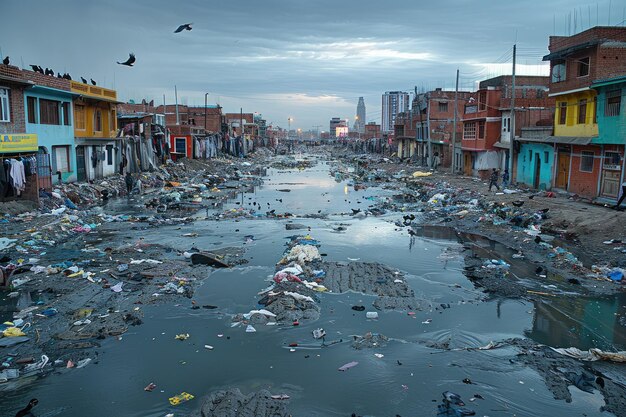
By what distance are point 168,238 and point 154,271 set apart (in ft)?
14.6

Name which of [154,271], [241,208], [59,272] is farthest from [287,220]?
[59,272]

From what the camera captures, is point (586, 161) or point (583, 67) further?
point (583, 67)

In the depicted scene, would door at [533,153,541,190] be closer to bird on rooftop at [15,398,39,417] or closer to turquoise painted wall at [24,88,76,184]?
turquoise painted wall at [24,88,76,184]

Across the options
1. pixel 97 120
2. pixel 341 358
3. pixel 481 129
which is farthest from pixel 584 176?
pixel 97 120

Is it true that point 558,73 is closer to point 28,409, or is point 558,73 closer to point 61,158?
point 61,158

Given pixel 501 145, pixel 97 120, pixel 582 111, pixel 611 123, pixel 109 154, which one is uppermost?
pixel 582 111

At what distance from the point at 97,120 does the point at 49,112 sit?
6445 mm

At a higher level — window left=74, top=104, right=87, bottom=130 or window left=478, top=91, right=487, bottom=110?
window left=478, top=91, right=487, bottom=110

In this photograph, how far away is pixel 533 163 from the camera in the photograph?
91.5 feet

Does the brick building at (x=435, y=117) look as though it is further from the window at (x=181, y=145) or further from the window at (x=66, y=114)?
the window at (x=66, y=114)

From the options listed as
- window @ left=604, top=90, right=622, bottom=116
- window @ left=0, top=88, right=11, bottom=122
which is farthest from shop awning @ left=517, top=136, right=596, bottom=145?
window @ left=0, top=88, right=11, bottom=122

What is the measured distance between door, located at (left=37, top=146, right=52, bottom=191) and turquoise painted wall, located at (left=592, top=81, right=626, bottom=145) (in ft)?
77.4

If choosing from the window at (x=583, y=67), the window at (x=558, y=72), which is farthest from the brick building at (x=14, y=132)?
the window at (x=558, y=72)

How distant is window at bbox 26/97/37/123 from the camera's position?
892 inches
